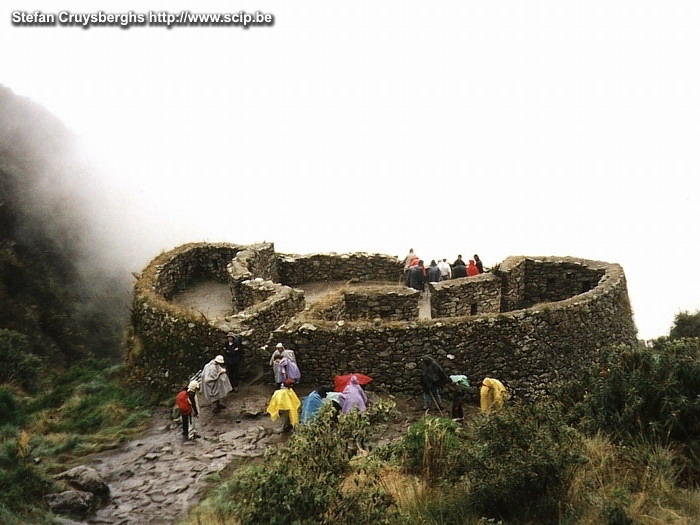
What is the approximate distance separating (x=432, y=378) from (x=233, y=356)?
469 centimetres

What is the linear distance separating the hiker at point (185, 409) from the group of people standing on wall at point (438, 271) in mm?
10283

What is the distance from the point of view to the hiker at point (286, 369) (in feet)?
46.6

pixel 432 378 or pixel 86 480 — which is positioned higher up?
pixel 432 378

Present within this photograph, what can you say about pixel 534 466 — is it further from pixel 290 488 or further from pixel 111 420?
pixel 111 420

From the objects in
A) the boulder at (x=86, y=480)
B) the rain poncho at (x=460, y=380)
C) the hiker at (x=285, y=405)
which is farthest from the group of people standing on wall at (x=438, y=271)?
the boulder at (x=86, y=480)

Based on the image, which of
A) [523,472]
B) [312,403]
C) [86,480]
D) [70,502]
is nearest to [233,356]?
[312,403]

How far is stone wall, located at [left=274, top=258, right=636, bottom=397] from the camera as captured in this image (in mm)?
14891

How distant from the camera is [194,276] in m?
23.9

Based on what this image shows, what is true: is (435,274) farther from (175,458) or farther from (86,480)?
(86,480)

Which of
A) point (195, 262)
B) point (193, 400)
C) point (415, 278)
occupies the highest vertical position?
point (195, 262)

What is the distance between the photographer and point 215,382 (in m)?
14.1

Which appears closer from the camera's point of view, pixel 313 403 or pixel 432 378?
pixel 313 403

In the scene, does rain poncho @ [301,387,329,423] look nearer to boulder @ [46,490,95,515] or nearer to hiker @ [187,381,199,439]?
hiker @ [187,381,199,439]

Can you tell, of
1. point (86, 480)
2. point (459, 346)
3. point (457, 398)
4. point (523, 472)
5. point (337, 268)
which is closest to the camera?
point (523, 472)
